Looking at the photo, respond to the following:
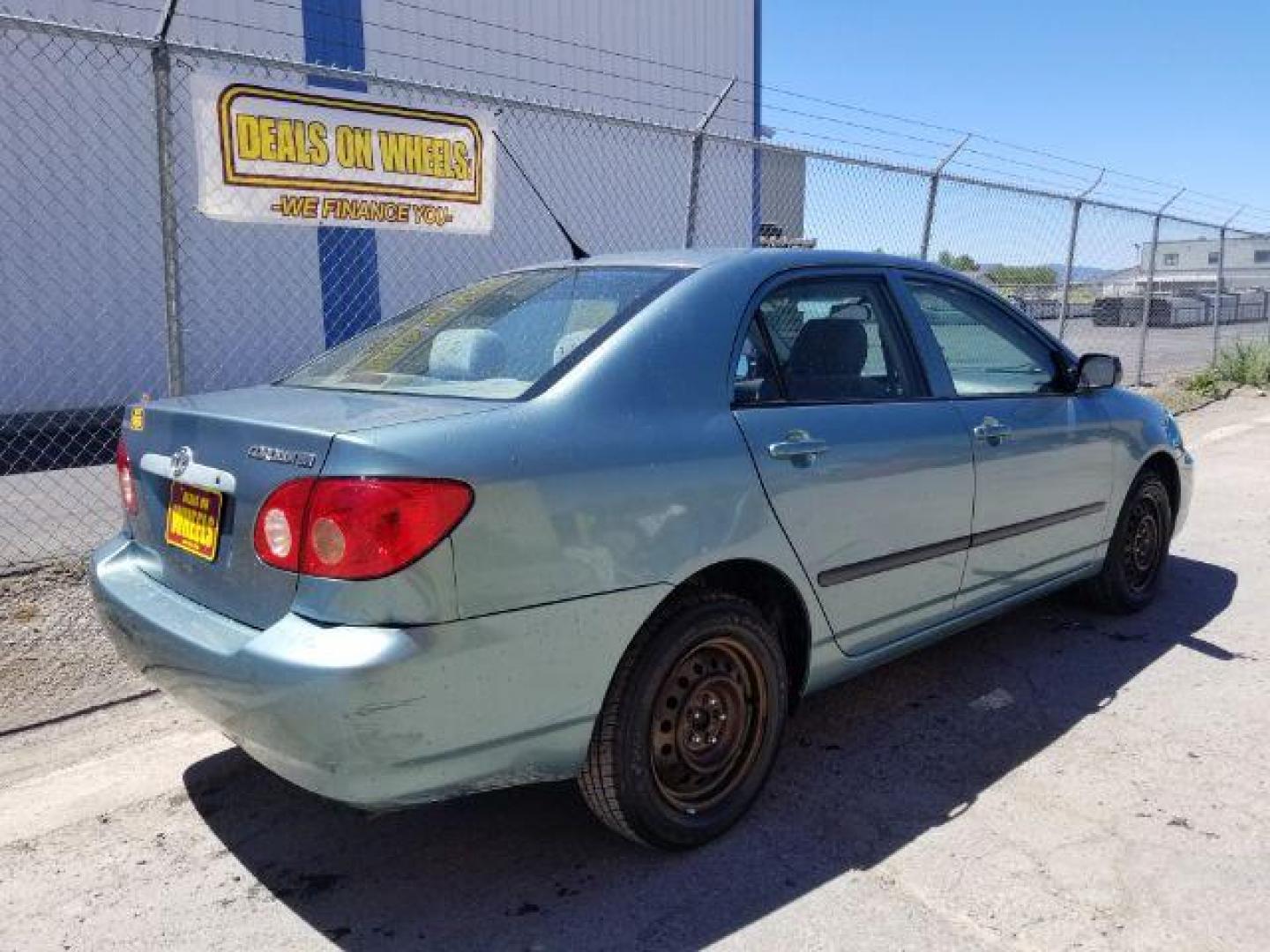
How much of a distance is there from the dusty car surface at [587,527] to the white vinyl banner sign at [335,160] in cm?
183

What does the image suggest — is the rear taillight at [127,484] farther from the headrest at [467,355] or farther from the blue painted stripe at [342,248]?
the blue painted stripe at [342,248]

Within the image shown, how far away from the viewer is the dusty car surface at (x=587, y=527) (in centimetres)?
216

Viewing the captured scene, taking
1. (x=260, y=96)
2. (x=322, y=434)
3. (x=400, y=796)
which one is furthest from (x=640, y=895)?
(x=260, y=96)

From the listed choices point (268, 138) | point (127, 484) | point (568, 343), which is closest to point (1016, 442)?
point (568, 343)

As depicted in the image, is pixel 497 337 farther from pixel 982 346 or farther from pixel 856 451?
pixel 982 346

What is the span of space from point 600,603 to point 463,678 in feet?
1.21

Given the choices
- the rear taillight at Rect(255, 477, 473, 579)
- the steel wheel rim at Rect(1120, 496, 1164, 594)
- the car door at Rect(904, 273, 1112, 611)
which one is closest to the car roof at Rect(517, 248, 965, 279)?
the car door at Rect(904, 273, 1112, 611)

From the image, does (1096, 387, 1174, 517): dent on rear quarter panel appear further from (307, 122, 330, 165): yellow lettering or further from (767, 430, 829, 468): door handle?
(307, 122, 330, 165): yellow lettering

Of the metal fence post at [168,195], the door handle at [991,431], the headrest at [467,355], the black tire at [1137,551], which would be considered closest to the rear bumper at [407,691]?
the headrest at [467,355]

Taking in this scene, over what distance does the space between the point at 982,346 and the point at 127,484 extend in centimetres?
307

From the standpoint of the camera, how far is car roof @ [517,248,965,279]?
9.93ft

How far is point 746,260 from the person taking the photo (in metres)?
3.05

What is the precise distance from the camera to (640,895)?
2.55 m

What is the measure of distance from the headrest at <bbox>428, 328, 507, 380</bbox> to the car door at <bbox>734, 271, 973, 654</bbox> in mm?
673
